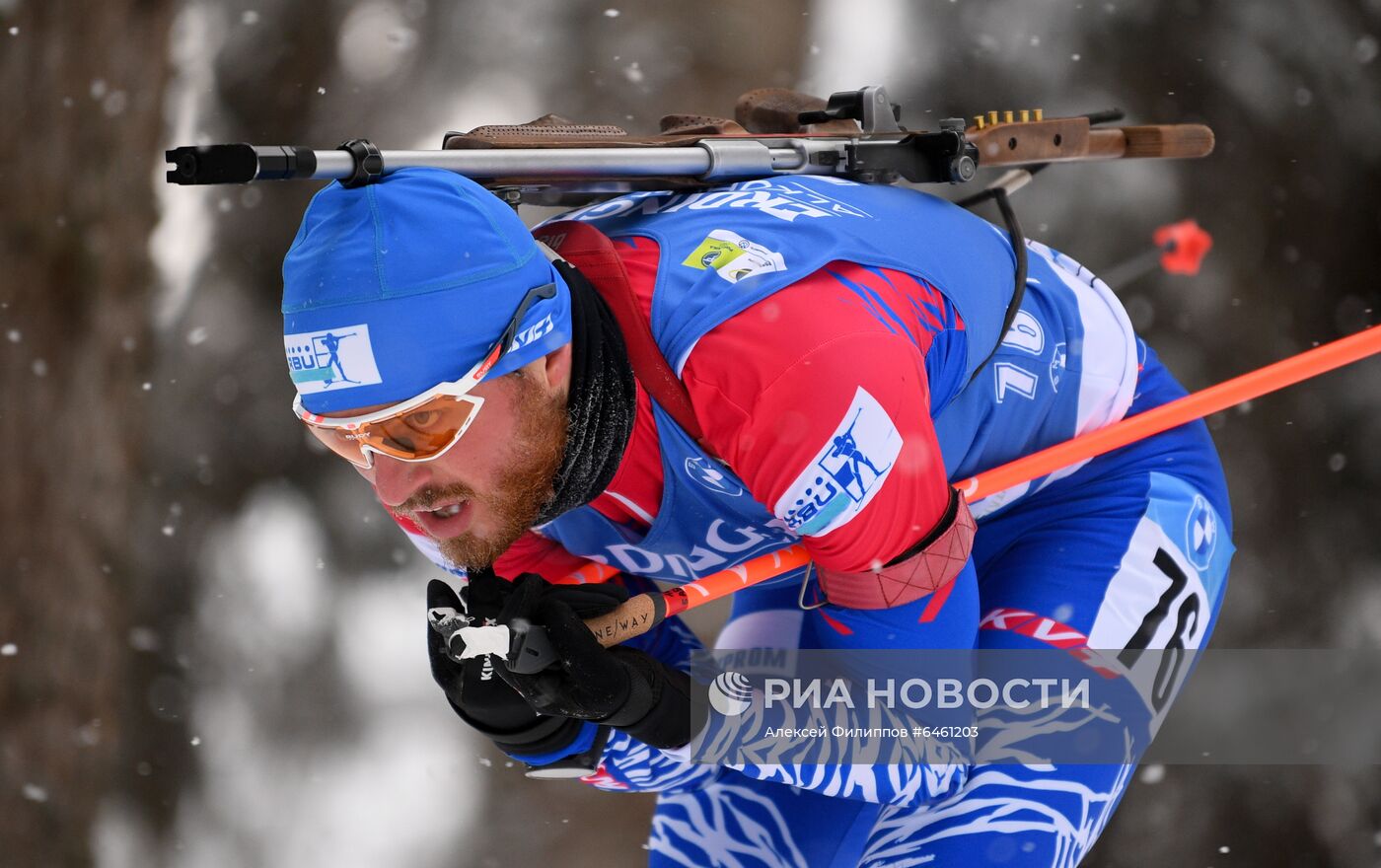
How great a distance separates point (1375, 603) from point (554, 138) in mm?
2130

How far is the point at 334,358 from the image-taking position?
1041mm

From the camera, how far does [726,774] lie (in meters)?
1.48

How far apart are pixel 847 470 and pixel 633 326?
21 cm

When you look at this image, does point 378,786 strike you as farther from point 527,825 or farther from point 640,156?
point 640,156

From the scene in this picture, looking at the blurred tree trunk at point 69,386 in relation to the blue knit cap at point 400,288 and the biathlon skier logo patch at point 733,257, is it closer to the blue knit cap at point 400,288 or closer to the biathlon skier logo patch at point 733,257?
the blue knit cap at point 400,288

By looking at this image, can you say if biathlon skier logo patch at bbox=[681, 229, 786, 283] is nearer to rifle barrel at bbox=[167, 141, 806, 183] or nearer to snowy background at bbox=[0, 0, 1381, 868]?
rifle barrel at bbox=[167, 141, 806, 183]

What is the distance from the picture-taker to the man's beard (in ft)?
3.71

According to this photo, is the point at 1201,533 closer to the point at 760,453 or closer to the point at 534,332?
the point at 760,453

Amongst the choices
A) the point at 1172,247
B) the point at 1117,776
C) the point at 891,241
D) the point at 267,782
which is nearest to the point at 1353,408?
the point at 1172,247

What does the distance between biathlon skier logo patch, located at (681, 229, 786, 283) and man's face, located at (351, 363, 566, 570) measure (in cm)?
16

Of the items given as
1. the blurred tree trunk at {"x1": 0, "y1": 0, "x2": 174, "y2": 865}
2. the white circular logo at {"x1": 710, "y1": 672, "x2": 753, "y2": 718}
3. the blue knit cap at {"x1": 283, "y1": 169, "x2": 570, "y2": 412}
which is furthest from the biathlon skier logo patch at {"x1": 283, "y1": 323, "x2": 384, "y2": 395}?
the blurred tree trunk at {"x1": 0, "y1": 0, "x2": 174, "y2": 865}

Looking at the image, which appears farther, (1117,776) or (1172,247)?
(1172,247)

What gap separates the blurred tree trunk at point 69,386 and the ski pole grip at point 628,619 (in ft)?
4.92

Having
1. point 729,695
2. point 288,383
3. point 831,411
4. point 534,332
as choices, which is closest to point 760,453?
point 831,411
